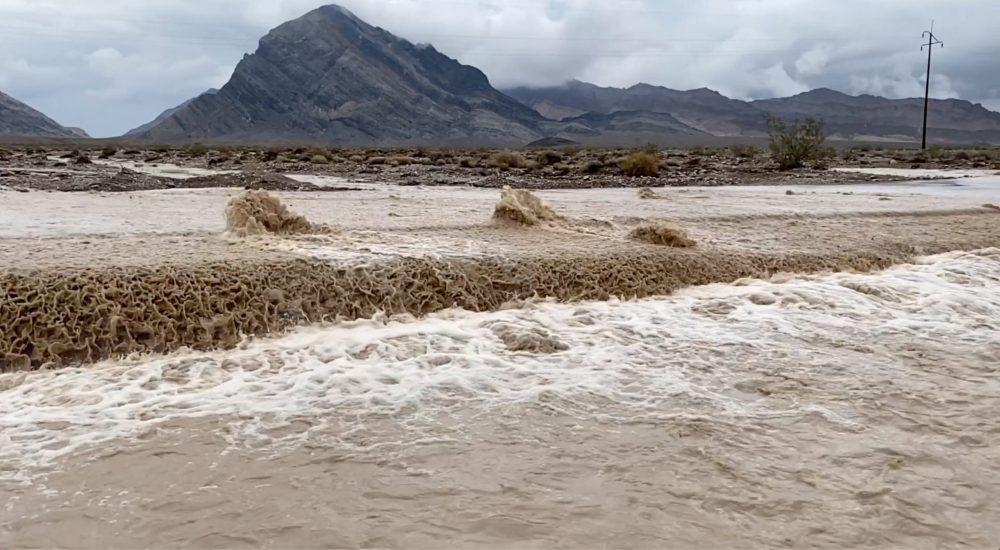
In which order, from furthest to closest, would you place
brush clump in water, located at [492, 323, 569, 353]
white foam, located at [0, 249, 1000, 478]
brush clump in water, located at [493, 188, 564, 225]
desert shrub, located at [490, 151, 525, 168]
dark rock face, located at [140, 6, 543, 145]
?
dark rock face, located at [140, 6, 543, 145] → desert shrub, located at [490, 151, 525, 168] → brush clump in water, located at [493, 188, 564, 225] → brush clump in water, located at [492, 323, 569, 353] → white foam, located at [0, 249, 1000, 478]

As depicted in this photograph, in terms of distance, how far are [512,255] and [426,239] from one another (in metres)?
1.07

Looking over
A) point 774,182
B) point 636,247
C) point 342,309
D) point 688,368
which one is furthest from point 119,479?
point 774,182

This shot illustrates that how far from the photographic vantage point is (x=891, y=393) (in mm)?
4828

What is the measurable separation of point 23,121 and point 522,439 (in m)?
141

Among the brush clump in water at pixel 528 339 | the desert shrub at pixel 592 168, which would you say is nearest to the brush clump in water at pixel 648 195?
the desert shrub at pixel 592 168

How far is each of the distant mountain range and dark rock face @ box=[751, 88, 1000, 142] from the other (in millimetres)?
251

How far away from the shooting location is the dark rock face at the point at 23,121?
117 meters

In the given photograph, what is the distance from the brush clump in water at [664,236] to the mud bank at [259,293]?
0.32 metres

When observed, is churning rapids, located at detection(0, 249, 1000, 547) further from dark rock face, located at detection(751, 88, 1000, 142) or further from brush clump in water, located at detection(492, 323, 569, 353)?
dark rock face, located at detection(751, 88, 1000, 142)

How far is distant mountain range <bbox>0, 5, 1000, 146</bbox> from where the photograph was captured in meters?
106

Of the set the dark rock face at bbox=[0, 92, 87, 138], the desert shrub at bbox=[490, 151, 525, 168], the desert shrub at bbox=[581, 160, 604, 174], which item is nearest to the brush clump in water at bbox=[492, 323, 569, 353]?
the desert shrub at bbox=[581, 160, 604, 174]

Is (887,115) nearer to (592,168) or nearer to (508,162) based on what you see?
(508,162)

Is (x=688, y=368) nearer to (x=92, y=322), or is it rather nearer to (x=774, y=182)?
(x=92, y=322)

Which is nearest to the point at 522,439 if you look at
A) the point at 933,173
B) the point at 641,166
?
the point at 641,166
